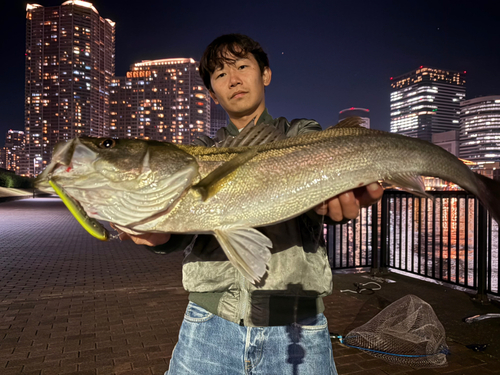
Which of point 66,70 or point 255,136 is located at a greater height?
Result: point 66,70

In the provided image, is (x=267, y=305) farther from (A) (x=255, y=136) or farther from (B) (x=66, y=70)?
(B) (x=66, y=70)

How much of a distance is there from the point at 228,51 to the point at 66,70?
7103 inches

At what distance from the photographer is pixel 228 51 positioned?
2.55 meters

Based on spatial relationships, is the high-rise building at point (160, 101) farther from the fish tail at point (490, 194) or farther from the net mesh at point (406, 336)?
the fish tail at point (490, 194)

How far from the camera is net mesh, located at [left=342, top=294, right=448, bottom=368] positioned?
4.11 m

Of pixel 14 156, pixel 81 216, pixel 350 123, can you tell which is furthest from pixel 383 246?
pixel 14 156

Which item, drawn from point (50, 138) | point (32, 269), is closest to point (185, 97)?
point (50, 138)

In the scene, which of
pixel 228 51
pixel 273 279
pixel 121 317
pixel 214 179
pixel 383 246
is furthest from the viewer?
pixel 383 246

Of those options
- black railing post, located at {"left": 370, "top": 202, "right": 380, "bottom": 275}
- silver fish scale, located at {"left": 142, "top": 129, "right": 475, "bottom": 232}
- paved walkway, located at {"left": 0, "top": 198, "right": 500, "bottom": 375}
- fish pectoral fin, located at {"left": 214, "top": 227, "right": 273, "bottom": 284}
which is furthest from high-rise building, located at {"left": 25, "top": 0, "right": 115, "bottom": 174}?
fish pectoral fin, located at {"left": 214, "top": 227, "right": 273, "bottom": 284}

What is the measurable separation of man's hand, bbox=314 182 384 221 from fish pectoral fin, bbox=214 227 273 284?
41cm

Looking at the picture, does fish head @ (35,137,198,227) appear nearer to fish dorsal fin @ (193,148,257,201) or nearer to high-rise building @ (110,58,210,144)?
fish dorsal fin @ (193,148,257,201)

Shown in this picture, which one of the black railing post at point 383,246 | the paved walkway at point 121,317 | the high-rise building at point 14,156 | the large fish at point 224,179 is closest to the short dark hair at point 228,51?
the large fish at point 224,179

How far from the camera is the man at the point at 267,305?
1.86m

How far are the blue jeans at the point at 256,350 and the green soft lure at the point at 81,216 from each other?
33.9 inches
